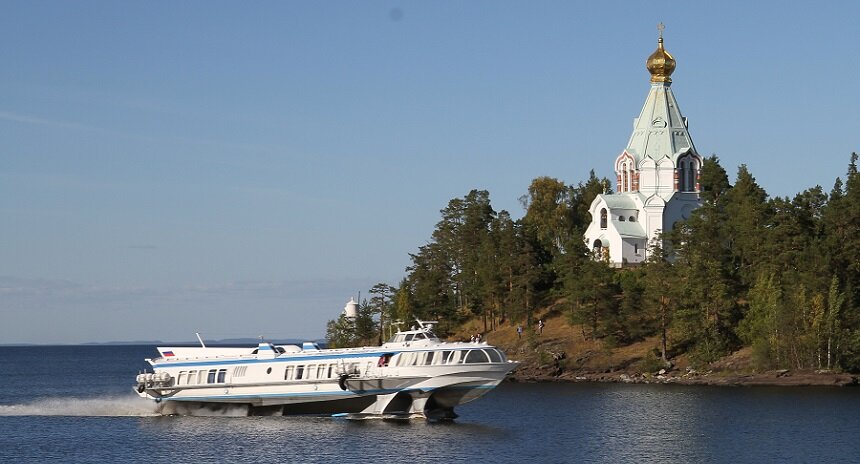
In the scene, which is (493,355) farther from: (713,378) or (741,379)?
(713,378)

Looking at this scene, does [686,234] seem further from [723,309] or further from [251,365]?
[251,365]

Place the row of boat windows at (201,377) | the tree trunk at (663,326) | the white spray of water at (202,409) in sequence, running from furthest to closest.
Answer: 1. the tree trunk at (663,326)
2. the row of boat windows at (201,377)
3. the white spray of water at (202,409)

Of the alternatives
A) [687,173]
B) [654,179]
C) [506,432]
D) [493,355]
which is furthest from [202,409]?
[687,173]

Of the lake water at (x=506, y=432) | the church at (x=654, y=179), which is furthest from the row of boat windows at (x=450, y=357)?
the church at (x=654, y=179)

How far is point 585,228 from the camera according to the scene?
169 m

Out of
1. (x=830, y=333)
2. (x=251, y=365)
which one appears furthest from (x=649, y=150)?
(x=251, y=365)

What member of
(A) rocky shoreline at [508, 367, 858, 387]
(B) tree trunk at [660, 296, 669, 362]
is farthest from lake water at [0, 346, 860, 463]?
(B) tree trunk at [660, 296, 669, 362]

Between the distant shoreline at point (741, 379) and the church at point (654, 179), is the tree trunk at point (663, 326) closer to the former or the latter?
the distant shoreline at point (741, 379)

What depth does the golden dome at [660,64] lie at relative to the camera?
151 meters

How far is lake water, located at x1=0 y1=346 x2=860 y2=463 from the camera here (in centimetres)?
7419

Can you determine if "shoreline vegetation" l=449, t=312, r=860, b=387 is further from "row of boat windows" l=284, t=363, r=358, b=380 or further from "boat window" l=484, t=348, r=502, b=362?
"row of boat windows" l=284, t=363, r=358, b=380

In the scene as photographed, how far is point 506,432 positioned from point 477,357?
17.6 ft

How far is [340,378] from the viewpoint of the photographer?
3497 inches

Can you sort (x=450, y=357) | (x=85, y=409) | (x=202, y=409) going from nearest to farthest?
1. (x=450, y=357)
2. (x=202, y=409)
3. (x=85, y=409)
